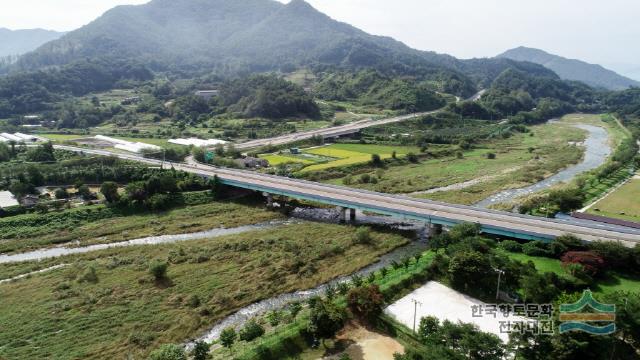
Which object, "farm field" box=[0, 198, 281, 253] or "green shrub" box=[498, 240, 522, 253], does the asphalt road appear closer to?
"farm field" box=[0, 198, 281, 253]

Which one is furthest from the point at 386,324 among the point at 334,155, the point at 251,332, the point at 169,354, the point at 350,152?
the point at 350,152

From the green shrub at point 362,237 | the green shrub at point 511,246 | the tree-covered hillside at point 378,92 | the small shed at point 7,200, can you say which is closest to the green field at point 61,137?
the small shed at point 7,200

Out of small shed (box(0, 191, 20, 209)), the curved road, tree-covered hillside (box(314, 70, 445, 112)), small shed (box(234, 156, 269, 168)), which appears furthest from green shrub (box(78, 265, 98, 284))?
tree-covered hillside (box(314, 70, 445, 112))

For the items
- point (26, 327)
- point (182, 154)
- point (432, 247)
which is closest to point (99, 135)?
point (182, 154)

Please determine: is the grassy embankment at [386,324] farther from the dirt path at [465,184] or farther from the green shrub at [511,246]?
the dirt path at [465,184]

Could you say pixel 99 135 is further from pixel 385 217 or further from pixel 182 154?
pixel 385 217

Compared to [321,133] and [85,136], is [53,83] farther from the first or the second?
[321,133]
